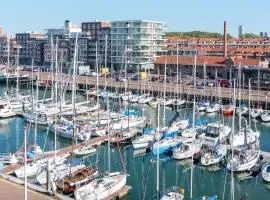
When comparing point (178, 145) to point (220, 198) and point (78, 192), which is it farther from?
point (78, 192)

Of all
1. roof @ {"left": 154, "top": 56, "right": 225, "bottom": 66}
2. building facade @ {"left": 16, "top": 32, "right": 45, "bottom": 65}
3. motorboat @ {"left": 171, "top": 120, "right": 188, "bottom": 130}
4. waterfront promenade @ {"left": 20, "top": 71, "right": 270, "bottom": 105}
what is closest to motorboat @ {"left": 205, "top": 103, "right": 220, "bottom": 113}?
waterfront promenade @ {"left": 20, "top": 71, "right": 270, "bottom": 105}

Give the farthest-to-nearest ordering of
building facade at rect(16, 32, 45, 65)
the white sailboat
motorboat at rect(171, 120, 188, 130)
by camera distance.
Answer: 1. building facade at rect(16, 32, 45, 65)
2. motorboat at rect(171, 120, 188, 130)
3. the white sailboat

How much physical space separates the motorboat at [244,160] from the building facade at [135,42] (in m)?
54.3

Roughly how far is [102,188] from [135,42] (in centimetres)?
6343

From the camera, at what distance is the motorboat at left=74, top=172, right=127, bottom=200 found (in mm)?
22297

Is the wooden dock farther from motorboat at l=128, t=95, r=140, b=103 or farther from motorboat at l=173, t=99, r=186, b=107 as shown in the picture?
motorboat at l=128, t=95, r=140, b=103

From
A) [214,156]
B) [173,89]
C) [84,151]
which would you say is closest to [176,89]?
[173,89]

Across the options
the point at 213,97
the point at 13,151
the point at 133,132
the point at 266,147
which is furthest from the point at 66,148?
the point at 213,97

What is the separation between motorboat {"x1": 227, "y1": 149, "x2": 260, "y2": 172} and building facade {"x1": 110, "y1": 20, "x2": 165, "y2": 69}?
54.3 metres

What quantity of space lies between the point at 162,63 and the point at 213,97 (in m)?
23.8

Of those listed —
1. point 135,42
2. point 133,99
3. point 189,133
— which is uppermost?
point 135,42

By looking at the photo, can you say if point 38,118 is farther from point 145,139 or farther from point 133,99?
point 133,99

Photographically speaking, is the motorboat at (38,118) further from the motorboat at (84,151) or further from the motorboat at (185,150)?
the motorboat at (185,150)

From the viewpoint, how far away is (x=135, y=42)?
3327 inches
